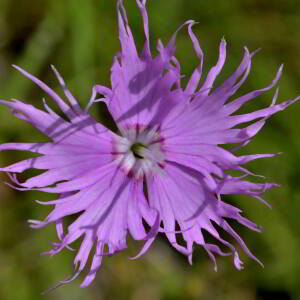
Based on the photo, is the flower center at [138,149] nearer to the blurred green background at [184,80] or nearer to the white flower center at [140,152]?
the white flower center at [140,152]

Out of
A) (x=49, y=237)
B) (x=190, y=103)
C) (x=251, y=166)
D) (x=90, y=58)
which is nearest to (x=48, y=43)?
(x=90, y=58)

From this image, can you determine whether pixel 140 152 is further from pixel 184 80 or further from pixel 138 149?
pixel 184 80

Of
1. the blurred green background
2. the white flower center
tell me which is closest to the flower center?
the white flower center

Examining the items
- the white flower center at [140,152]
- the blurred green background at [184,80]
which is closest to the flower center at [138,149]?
the white flower center at [140,152]

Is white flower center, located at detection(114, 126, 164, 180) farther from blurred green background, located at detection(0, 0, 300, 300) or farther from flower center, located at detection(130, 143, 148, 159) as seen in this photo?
blurred green background, located at detection(0, 0, 300, 300)

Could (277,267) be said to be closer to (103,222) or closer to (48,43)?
(103,222)

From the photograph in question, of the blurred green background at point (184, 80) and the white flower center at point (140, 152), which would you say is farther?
the blurred green background at point (184, 80)

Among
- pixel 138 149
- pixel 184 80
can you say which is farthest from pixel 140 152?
pixel 184 80
